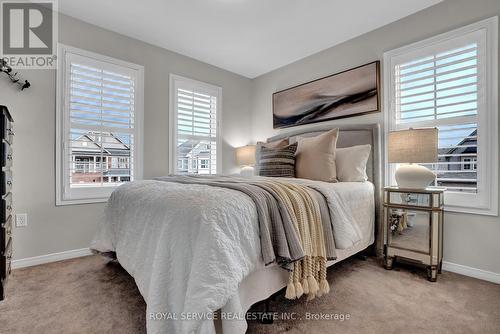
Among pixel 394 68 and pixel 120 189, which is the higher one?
pixel 394 68

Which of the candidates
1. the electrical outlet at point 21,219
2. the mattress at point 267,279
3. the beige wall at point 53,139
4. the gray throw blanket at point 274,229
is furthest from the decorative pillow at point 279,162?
the electrical outlet at point 21,219

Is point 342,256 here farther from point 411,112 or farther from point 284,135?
point 284,135

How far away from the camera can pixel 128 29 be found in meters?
2.78

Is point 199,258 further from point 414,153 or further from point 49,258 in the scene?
point 49,258

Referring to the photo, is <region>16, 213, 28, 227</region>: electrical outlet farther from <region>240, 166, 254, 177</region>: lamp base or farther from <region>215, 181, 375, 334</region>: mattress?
<region>240, 166, 254, 177</region>: lamp base

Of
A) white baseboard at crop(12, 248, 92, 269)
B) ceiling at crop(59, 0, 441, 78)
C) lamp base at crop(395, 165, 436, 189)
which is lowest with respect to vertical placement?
white baseboard at crop(12, 248, 92, 269)

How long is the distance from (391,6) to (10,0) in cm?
358

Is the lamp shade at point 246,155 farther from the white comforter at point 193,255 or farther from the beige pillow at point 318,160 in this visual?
the white comforter at point 193,255

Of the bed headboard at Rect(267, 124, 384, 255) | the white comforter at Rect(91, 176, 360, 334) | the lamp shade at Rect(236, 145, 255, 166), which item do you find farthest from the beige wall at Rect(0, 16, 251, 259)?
the bed headboard at Rect(267, 124, 384, 255)

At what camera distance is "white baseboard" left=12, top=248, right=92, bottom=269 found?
2.26 metres

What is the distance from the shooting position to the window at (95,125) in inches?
98.7

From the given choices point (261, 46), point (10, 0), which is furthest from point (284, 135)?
point (10, 0)

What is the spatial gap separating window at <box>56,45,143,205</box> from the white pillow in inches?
91.9

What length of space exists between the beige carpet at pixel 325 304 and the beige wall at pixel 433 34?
225 millimetres
